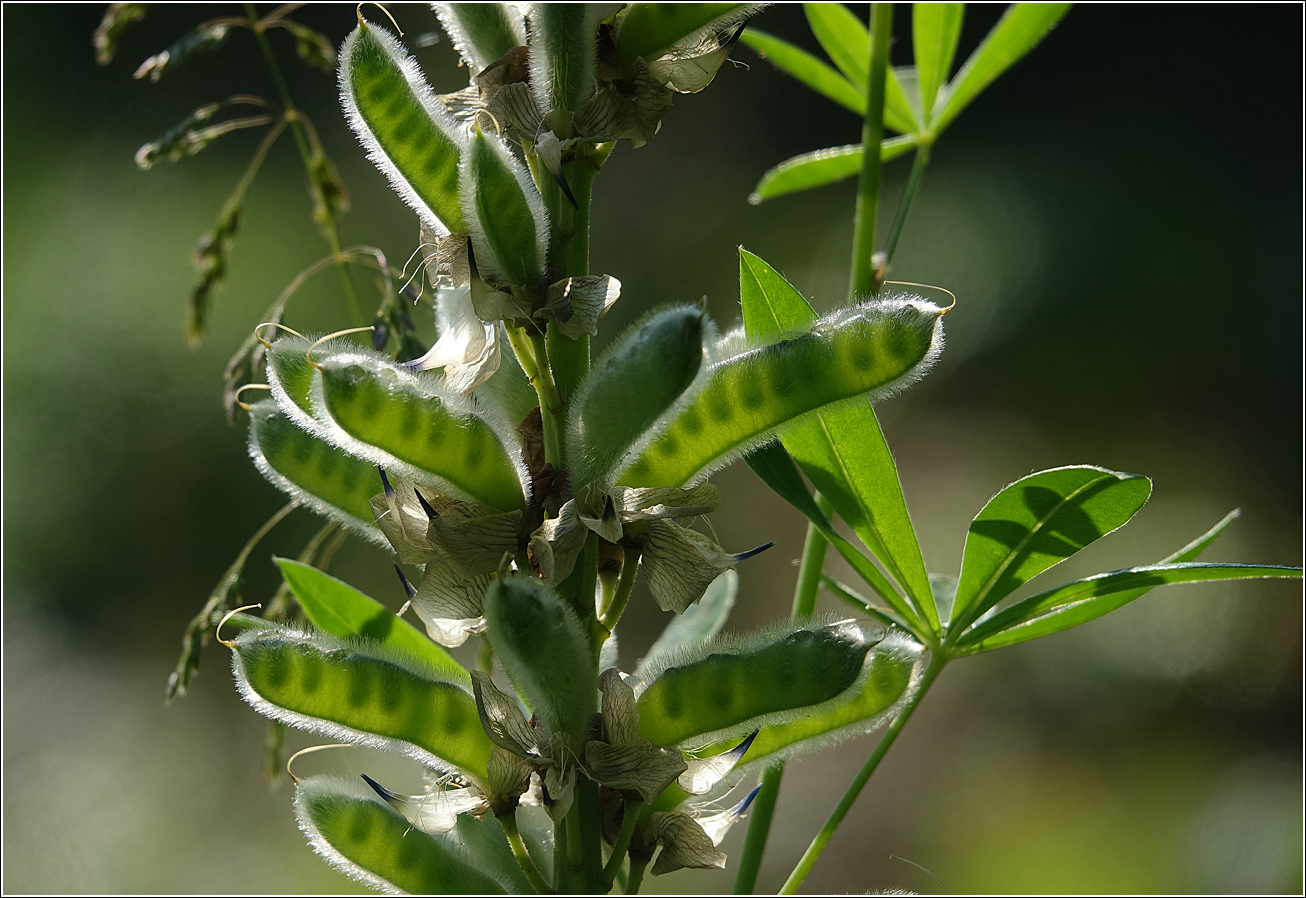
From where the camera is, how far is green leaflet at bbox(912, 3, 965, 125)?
102 cm

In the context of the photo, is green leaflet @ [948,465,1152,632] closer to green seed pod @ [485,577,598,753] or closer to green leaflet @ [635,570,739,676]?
green leaflet @ [635,570,739,676]

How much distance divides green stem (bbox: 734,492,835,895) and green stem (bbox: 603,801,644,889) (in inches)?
5.9

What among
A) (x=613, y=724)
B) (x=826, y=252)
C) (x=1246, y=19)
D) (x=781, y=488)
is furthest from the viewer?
(x=826, y=252)

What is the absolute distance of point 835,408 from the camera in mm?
540

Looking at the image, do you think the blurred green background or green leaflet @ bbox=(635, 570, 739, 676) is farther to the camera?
the blurred green background

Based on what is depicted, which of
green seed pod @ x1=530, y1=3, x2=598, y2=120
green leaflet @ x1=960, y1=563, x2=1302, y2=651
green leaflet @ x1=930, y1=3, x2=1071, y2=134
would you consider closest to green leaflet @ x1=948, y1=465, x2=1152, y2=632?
green leaflet @ x1=960, y1=563, x2=1302, y2=651

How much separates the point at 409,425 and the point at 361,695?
0.15 metres

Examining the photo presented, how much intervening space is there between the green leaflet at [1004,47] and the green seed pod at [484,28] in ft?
1.94

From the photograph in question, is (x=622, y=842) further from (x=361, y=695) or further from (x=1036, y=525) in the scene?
(x=1036, y=525)

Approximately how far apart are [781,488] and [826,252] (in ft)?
11.2

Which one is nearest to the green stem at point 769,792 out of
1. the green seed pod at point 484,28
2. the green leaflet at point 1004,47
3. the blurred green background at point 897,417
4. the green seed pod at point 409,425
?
the green seed pod at point 409,425

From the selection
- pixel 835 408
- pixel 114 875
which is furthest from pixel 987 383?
pixel 835 408

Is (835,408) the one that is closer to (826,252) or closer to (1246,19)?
(826,252)

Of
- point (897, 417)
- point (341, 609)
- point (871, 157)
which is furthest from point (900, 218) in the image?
point (897, 417)
